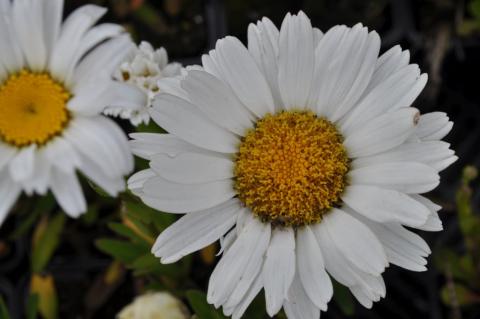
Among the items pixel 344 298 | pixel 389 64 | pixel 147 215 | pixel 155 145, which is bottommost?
pixel 344 298

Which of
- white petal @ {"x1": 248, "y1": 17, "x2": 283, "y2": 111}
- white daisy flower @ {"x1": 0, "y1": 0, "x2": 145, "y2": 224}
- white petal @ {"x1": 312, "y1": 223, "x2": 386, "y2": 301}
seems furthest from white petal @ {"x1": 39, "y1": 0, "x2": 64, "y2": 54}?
white petal @ {"x1": 312, "y1": 223, "x2": 386, "y2": 301}

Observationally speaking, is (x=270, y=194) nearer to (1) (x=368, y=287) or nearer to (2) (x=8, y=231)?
(1) (x=368, y=287)

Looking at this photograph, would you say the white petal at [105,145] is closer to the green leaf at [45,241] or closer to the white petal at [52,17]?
the white petal at [52,17]

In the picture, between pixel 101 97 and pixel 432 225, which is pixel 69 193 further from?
pixel 432 225

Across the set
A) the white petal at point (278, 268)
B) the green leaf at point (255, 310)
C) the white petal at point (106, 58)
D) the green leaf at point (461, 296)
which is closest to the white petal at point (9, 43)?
the white petal at point (106, 58)

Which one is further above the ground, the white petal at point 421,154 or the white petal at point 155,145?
the white petal at point 421,154

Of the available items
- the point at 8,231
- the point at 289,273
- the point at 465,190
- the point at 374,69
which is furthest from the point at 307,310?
the point at 8,231

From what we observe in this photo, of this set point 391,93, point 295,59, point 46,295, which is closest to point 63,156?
point 295,59
